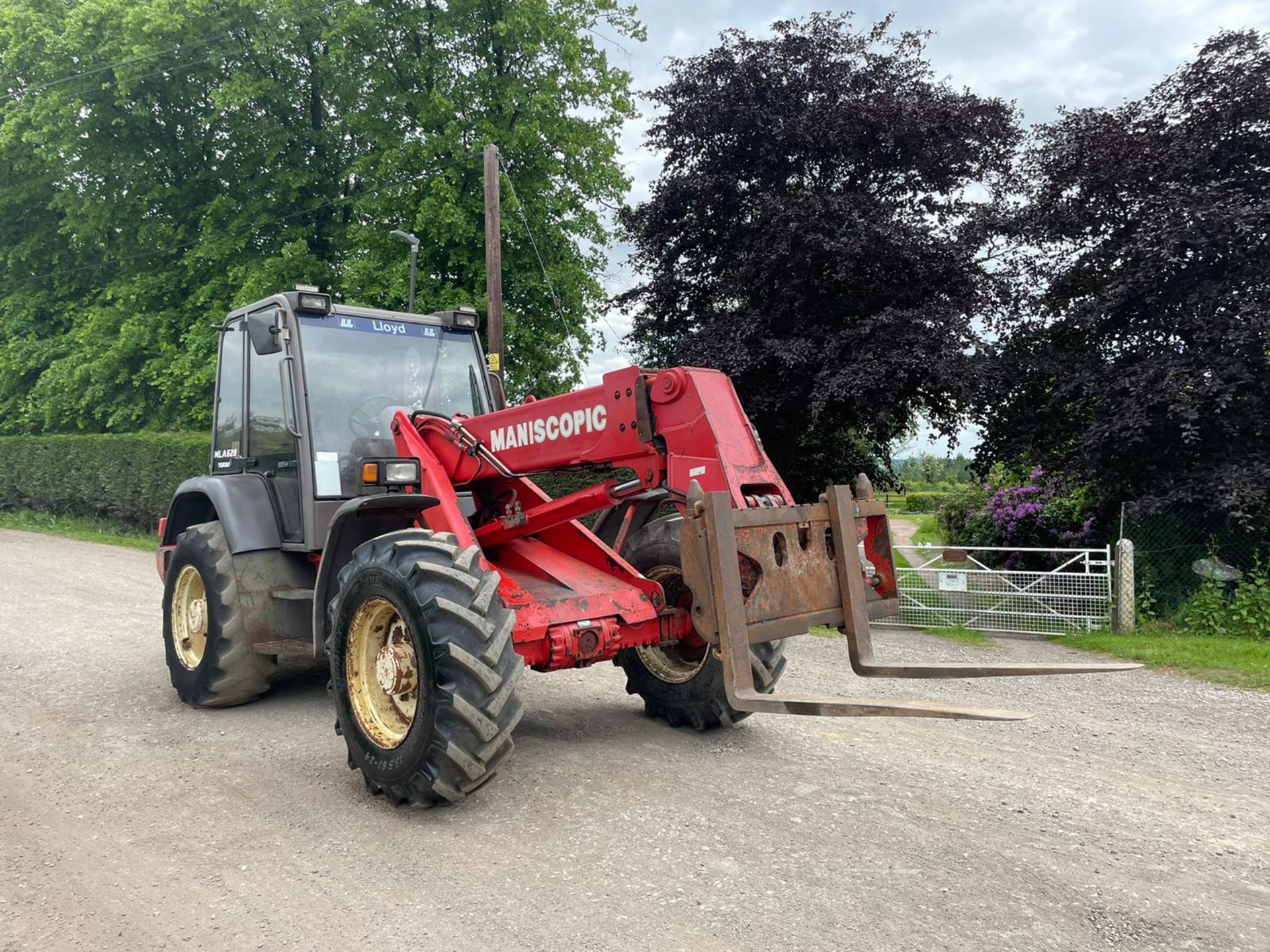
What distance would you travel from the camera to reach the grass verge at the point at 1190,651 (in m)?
7.68

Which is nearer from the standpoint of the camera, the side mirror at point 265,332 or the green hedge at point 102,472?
Answer: the side mirror at point 265,332

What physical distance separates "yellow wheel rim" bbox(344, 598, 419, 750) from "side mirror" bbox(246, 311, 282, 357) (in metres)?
2.16

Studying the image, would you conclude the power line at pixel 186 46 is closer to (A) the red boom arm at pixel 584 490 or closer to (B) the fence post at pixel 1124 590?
(A) the red boom arm at pixel 584 490

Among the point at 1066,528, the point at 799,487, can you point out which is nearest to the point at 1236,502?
the point at 1066,528

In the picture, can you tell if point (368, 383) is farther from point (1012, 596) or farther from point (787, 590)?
point (1012, 596)

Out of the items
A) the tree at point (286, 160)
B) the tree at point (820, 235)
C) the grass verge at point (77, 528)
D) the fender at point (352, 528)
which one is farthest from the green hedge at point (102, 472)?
the fender at point (352, 528)

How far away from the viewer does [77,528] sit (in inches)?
822

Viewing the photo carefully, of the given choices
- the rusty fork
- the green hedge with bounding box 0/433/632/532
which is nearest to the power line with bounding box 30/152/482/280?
the green hedge with bounding box 0/433/632/532

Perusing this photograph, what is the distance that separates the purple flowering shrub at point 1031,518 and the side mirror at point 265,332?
898 cm

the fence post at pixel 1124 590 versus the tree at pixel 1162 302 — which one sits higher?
the tree at pixel 1162 302

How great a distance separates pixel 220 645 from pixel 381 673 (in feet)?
6.62

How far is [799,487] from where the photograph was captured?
46.2ft

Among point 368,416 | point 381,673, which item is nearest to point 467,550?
point 381,673

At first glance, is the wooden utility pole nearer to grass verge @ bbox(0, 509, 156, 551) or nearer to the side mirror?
grass verge @ bbox(0, 509, 156, 551)
